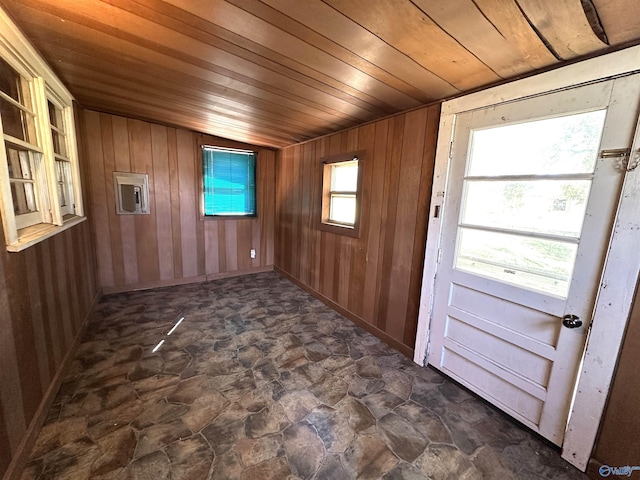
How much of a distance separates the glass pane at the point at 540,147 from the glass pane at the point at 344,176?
1.30m

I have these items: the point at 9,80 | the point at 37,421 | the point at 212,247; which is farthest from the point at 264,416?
the point at 212,247

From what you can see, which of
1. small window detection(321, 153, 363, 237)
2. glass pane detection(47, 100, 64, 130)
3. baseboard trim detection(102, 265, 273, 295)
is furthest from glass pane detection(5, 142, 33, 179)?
small window detection(321, 153, 363, 237)

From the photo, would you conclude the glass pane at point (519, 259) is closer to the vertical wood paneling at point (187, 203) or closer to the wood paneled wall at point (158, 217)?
the wood paneled wall at point (158, 217)

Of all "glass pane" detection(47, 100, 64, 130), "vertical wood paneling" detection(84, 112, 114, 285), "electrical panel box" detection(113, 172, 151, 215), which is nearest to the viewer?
"glass pane" detection(47, 100, 64, 130)

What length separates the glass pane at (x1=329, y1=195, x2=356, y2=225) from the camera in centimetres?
311

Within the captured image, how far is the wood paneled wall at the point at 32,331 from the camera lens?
3.87 feet

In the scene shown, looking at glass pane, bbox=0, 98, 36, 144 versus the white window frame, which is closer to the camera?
glass pane, bbox=0, 98, 36, 144

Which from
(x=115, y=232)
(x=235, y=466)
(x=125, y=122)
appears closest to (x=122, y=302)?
(x=115, y=232)

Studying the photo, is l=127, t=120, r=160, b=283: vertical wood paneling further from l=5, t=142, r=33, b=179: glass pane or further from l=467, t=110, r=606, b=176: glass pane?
l=467, t=110, r=606, b=176: glass pane

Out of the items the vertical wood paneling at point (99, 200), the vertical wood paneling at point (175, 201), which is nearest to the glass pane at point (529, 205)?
the vertical wood paneling at point (175, 201)

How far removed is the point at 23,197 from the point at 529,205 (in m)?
3.20

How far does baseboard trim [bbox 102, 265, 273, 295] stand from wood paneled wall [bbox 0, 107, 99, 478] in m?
1.38

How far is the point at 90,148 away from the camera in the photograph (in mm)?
3150

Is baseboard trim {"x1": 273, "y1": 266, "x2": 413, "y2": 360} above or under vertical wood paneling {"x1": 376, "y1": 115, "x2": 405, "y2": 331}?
under
